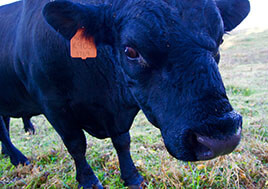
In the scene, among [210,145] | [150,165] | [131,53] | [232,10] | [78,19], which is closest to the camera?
[210,145]

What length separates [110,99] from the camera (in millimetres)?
2146

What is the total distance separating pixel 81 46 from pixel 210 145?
1193mm

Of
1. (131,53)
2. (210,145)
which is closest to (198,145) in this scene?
(210,145)

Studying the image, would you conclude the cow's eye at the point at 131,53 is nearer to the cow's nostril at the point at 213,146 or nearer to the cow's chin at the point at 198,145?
the cow's chin at the point at 198,145

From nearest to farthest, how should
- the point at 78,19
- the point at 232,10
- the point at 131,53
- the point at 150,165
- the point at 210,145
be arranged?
the point at 210,145
the point at 131,53
the point at 78,19
the point at 232,10
the point at 150,165

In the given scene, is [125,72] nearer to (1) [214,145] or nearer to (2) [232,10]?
(1) [214,145]

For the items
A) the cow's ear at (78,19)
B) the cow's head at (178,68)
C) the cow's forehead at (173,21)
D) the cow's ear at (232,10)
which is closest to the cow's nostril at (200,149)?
the cow's head at (178,68)

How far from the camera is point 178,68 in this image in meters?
1.36

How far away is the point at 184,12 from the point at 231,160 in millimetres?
1891

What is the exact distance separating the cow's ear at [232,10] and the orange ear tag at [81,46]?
1.09 metres

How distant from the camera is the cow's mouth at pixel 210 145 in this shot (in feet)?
3.90

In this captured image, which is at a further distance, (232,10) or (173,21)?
(232,10)

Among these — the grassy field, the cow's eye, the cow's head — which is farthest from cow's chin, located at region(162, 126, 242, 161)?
the grassy field

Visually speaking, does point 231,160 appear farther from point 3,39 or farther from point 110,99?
point 3,39
